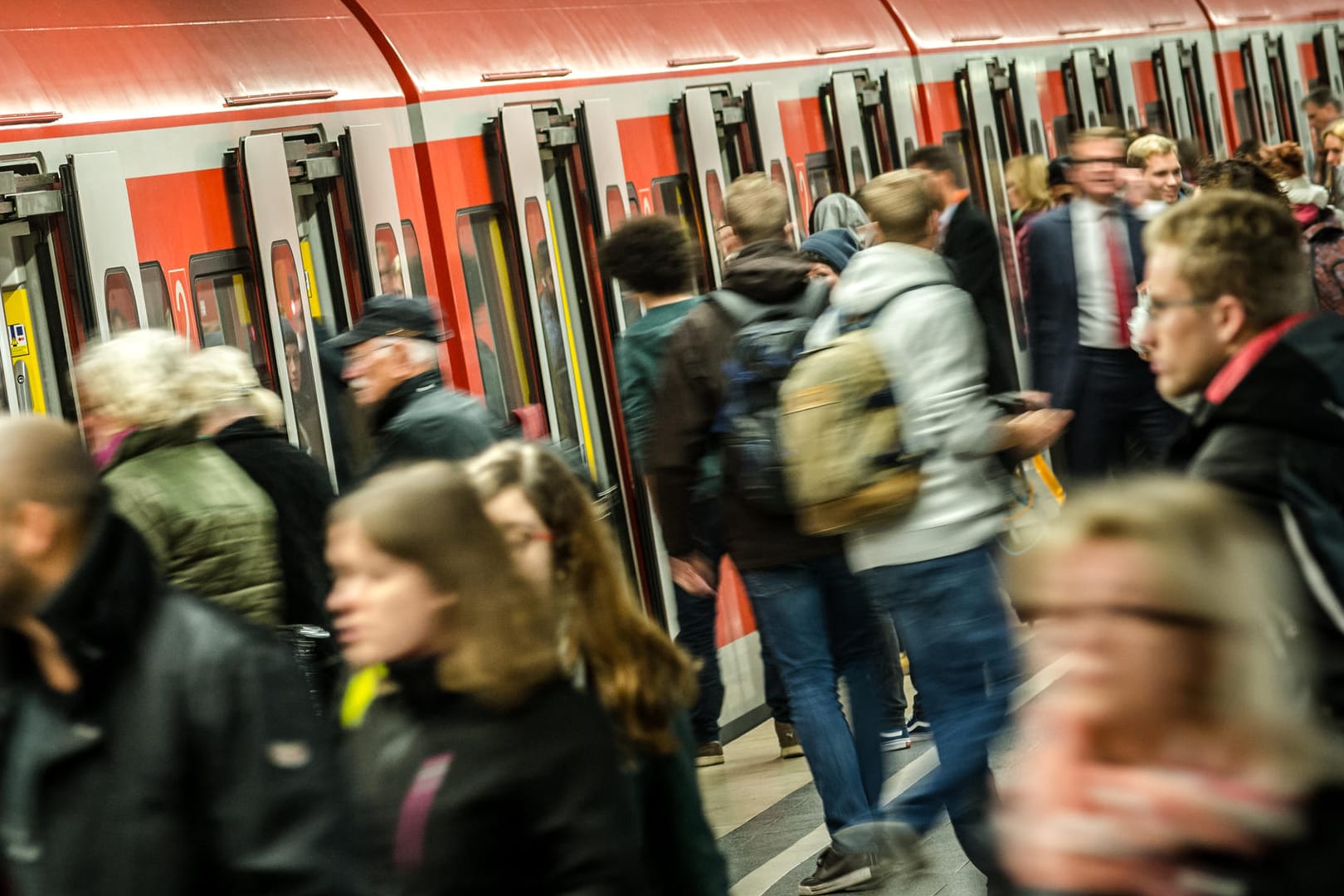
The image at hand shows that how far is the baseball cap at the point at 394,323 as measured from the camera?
514cm

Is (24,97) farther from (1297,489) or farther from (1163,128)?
(1163,128)

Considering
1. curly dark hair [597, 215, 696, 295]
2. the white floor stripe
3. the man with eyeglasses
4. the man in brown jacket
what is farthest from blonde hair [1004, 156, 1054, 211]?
the man with eyeglasses

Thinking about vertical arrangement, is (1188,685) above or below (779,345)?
below

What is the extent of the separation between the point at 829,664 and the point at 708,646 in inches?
75.9

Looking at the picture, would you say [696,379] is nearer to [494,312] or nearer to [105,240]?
[105,240]

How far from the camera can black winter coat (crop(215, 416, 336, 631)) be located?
530cm

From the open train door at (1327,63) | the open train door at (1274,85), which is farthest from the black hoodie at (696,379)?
the open train door at (1327,63)

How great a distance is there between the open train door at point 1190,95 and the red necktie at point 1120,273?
380 inches

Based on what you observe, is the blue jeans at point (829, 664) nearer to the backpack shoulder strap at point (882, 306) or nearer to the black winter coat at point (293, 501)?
the backpack shoulder strap at point (882, 306)

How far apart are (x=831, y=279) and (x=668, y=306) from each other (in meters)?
1.01

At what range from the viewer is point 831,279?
7.08 m

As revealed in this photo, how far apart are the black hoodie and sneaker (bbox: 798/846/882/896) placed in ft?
2.99

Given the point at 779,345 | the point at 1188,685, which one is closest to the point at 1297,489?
the point at 1188,685

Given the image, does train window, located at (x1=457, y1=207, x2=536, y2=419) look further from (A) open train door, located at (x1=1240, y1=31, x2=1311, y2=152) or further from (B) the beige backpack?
(A) open train door, located at (x1=1240, y1=31, x2=1311, y2=152)
